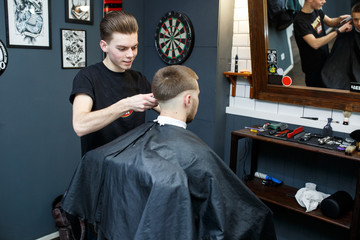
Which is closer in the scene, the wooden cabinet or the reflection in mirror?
the wooden cabinet

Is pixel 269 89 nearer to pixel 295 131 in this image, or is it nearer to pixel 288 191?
pixel 295 131

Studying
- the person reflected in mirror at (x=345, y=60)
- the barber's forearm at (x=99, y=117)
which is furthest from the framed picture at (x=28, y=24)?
the person reflected in mirror at (x=345, y=60)

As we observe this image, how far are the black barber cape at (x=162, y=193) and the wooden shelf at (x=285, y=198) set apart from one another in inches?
28.6

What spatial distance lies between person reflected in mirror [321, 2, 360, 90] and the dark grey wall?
97cm

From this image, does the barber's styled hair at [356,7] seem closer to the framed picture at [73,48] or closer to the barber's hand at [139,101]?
the barber's hand at [139,101]

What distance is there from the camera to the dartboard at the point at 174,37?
129 inches

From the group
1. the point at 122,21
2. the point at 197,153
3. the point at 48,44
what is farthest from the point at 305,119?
the point at 48,44

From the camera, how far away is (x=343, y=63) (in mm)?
2492

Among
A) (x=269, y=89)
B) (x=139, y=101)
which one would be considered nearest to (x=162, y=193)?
(x=139, y=101)

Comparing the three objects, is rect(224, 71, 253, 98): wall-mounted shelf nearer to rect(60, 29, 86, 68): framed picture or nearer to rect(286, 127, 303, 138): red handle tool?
rect(286, 127, 303, 138): red handle tool

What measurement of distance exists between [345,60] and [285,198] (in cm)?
115

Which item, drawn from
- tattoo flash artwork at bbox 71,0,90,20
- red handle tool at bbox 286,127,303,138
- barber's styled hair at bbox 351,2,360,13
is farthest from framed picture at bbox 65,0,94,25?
barber's styled hair at bbox 351,2,360,13

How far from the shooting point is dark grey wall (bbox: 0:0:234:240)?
2816 millimetres

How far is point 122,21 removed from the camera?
1.81 meters
